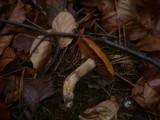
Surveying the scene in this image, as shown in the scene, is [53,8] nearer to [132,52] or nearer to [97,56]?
[97,56]

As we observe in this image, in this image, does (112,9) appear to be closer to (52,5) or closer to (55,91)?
(52,5)

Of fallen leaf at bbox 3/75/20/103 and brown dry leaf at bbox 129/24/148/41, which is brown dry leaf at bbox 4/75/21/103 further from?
brown dry leaf at bbox 129/24/148/41

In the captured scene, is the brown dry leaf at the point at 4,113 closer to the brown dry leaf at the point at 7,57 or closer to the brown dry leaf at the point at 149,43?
the brown dry leaf at the point at 7,57

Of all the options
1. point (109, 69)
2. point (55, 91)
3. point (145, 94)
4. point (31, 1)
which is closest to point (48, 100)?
point (55, 91)

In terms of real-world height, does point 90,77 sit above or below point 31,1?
below

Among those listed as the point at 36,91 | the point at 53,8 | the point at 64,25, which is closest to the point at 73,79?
the point at 36,91
